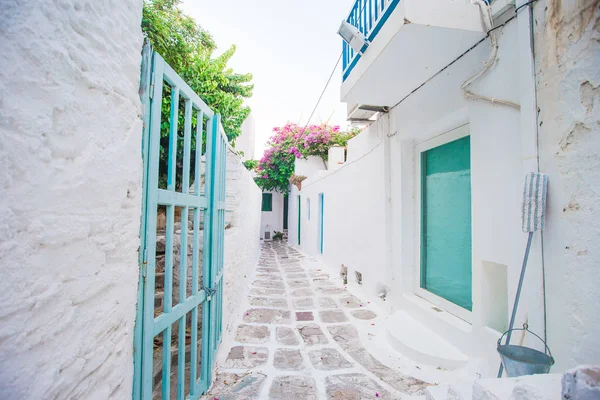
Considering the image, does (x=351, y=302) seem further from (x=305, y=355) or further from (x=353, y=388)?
(x=353, y=388)

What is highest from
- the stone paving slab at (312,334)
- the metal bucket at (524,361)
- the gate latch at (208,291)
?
the gate latch at (208,291)

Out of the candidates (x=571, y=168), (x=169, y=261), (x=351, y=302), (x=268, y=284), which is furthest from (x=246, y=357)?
(x=571, y=168)

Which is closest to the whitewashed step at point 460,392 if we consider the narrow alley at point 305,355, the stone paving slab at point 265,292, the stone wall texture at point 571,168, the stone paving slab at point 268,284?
the stone wall texture at point 571,168

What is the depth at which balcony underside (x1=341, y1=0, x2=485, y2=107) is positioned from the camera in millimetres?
2352

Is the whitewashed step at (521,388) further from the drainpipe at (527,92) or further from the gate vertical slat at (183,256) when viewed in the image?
the gate vertical slat at (183,256)

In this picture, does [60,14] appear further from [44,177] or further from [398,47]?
[398,47]

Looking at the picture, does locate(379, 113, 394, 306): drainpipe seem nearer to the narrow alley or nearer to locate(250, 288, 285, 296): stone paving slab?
the narrow alley

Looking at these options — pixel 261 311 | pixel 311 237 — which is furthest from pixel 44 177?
pixel 311 237

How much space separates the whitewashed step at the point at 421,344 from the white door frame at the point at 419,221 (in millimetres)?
341

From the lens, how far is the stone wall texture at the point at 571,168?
→ 156 cm

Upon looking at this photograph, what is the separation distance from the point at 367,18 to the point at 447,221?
263 cm

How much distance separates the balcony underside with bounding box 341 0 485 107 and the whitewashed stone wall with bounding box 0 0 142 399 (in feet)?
6.97

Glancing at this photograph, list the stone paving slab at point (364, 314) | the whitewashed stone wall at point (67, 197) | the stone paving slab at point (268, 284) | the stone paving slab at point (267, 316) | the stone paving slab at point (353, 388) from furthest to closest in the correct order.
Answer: the stone paving slab at point (268, 284) → the stone paving slab at point (364, 314) → the stone paving slab at point (267, 316) → the stone paving slab at point (353, 388) → the whitewashed stone wall at point (67, 197)

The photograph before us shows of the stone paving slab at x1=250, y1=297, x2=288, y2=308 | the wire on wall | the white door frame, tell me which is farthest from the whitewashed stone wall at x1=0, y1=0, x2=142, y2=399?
the stone paving slab at x1=250, y1=297, x2=288, y2=308
